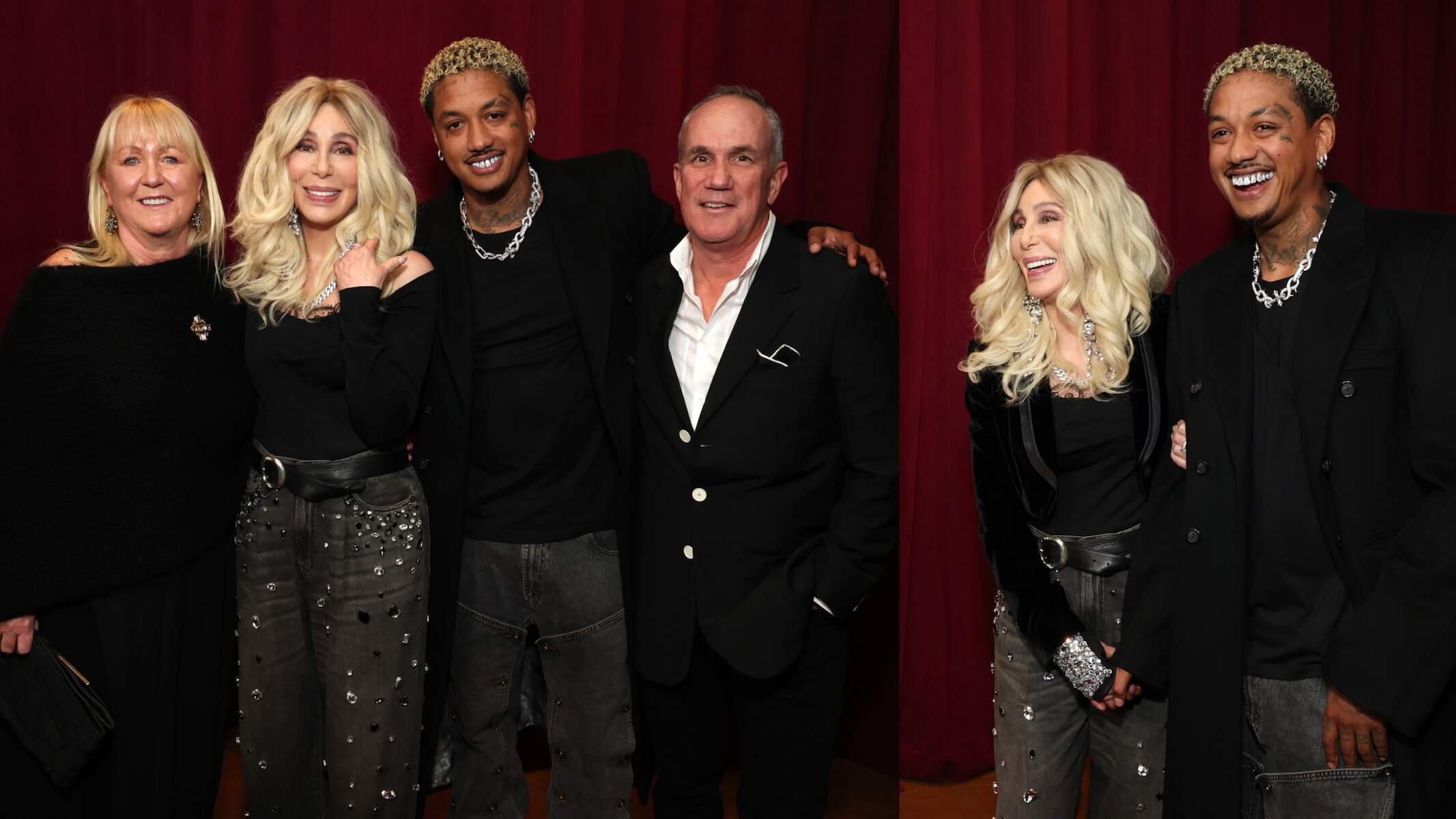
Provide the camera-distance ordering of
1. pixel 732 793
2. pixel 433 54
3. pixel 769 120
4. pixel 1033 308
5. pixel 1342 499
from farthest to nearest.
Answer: pixel 732 793
pixel 433 54
pixel 769 120
pixel 1033 308
pixel 1342 499

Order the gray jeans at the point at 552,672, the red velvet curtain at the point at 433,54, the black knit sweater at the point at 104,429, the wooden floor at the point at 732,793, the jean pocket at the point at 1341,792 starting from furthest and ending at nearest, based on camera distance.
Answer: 1. the wooden floor at the point at 732,793
2. the red velvet curtain at the point at 433,54
3. the gray jeans at the point at 552,672
4. the black knit sweater at the point at 104,429
5. the jean pocket at the point at 1341,792

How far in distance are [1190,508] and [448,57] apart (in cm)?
202

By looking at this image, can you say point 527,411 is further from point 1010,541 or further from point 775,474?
point 1010,541

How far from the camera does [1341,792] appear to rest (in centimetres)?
204

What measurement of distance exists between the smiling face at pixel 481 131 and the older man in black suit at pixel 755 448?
0.43 meters

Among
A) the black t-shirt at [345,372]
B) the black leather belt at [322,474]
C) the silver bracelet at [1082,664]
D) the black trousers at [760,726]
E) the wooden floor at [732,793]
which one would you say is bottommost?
the wooden floor at [732,793]

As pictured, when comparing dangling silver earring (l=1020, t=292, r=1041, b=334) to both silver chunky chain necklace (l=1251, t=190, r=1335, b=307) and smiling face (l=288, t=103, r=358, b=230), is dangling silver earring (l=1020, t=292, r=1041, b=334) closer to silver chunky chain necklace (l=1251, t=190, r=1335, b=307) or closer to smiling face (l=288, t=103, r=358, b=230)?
silver chunky chain necklace (l=1251, t=190, r=1335, b=307)

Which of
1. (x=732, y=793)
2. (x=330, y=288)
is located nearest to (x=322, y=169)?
(x=330, y=288)

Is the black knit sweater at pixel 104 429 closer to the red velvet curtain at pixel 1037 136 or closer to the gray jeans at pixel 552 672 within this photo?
the gray jeans at pixel 552 672

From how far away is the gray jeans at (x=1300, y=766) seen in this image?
6.66 feet

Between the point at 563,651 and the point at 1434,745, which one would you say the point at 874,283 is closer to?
the point at 563,651

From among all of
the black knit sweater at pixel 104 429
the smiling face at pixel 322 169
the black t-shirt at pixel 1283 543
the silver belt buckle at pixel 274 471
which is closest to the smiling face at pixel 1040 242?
the black t-shirt at pixel 1283 543

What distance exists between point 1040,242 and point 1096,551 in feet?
2.25

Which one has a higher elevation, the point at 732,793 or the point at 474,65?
the point at 474,65
